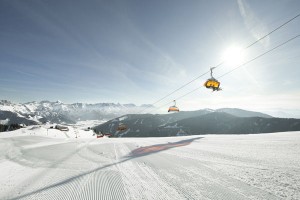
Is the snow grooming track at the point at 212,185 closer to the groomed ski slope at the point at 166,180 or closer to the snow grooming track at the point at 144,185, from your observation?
the groomed ski slope at the point at 166,180

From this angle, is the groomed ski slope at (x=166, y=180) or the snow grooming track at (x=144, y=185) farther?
the snow grooming track at (x=144, y=185)

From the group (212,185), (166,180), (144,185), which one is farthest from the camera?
(166,180)

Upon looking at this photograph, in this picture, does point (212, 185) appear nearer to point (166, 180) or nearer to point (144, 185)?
point (166, 180)

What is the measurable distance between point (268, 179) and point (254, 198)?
1446 millimetres

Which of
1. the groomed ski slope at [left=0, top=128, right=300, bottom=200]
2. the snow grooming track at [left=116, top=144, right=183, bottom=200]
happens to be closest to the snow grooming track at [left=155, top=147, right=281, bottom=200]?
the groomed ski slope at [left=0, top=128, right=300, bottom=200]

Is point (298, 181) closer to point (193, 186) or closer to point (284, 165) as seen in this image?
point (284, 165)

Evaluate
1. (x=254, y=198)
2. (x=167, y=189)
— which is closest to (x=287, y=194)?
(x=254, y=198)

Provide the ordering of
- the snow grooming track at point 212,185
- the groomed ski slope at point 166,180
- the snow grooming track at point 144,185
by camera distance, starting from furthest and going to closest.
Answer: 1. the snow grooming track at point 144,185
2. the groomed ski slope at point 166,180
3. the snow grooming track at point 212,185

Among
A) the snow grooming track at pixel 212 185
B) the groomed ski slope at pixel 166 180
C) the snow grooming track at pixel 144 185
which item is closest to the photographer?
the snow grooming track at pixel 212 185

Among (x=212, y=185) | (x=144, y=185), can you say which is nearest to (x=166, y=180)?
(x=144, y=185)

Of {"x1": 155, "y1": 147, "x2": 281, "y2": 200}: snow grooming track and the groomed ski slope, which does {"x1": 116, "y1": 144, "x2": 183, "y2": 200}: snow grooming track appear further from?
{"x1": 155, "y1": 147, "x2": 281, "y2": 200}: snow grooming track

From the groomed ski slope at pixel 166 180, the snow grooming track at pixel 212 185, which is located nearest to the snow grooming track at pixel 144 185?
the groomed ski slope at pixel 166 180

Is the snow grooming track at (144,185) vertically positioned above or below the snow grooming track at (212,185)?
below

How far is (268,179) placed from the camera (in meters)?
5.67
